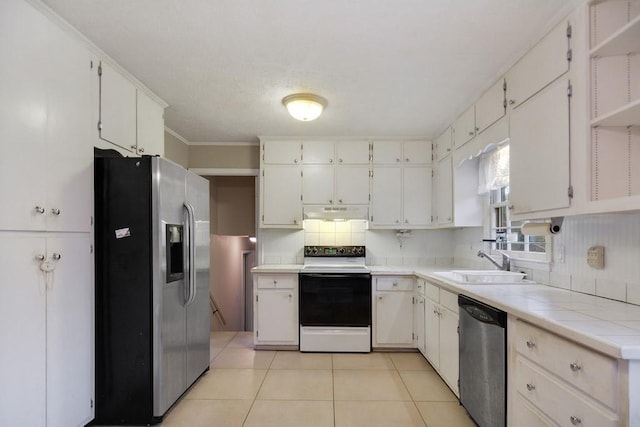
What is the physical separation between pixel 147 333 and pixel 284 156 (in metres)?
2.45

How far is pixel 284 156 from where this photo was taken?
13.2 ft

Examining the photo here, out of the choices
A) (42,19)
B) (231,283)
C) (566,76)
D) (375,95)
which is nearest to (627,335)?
(566,76)

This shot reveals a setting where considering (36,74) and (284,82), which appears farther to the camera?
(284,82)

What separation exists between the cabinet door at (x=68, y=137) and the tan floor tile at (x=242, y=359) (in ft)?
6.21

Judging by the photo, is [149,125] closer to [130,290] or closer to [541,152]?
[130,290]

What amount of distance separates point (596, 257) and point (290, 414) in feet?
7.02

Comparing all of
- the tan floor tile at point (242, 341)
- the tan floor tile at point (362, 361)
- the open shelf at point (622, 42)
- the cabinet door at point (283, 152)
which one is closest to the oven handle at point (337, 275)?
the tan floor tile at point (362, 361)

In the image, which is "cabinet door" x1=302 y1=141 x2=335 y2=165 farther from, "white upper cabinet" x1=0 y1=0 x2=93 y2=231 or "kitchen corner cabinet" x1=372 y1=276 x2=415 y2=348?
"white upper cabinet" x1=0 y1=0 x2=93 y2=231

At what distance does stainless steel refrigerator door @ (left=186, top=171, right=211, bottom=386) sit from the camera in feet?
8.58

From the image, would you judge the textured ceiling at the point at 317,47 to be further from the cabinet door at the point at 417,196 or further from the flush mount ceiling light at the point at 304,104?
the cabinet door at the point at 417,196

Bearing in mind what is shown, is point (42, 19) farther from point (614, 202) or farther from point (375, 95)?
point (614, 202)

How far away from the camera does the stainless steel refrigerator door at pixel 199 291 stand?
8.58 feet

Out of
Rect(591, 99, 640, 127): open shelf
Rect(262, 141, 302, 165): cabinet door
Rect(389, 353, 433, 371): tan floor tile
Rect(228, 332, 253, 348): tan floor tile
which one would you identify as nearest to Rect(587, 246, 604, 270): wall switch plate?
Rect(591, 99, 640, 127): open shelf

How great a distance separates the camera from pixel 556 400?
140 cm
